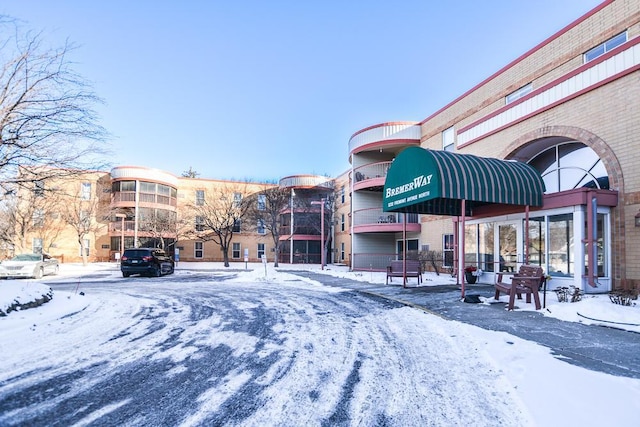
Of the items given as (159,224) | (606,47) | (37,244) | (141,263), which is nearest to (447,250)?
Answer: (606,47)

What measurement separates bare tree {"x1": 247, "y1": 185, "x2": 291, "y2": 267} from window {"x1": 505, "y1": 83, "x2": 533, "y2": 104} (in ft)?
62.5

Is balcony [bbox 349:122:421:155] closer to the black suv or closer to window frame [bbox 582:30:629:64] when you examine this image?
window frame [bbox 582:30:629:64]

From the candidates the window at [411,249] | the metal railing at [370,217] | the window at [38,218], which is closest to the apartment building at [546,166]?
the window at [411,249]

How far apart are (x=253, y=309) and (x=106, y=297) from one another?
5.06 metres

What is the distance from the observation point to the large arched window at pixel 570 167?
39.1 ft

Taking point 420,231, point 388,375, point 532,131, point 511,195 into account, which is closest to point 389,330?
point 388,375

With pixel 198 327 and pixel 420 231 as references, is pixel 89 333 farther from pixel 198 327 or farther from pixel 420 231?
pixel 420 231

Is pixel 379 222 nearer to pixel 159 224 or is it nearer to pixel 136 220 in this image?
pixel 159 224

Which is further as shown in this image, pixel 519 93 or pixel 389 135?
pixel 389 135

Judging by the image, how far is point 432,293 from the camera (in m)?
11.3

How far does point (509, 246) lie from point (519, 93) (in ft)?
22.9

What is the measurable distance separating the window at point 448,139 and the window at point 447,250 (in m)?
4.86

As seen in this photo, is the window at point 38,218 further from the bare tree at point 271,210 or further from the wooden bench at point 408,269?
the wooden bench at point 408,269

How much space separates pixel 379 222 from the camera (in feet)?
85.3
